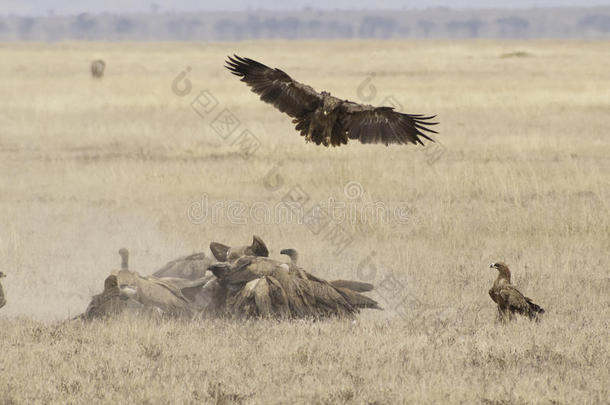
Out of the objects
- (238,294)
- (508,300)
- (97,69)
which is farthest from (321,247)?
(97,69)

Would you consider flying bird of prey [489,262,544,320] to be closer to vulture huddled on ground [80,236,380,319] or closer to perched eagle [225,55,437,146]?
vulture huddled on ground [80,236,380,319]

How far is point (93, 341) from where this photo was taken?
764cm

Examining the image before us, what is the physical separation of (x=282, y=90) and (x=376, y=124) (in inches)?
29.1

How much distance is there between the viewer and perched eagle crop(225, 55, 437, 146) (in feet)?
21.3

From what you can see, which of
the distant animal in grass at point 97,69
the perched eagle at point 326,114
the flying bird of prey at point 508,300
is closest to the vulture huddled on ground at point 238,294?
the flying bird of prey at point 508,300

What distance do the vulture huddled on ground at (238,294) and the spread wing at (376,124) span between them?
6.05ft

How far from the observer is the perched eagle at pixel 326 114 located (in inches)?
255

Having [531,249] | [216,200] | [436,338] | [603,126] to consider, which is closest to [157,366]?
[436,338]

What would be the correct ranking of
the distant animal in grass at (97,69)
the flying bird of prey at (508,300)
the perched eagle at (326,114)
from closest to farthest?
the perched eagle at (326,114) < the flying bird of prey at (508,300) < the distant animal in grass at (97,69)

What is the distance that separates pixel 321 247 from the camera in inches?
457

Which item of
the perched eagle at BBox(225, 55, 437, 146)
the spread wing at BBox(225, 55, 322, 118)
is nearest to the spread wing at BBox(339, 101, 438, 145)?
the perched eagle at BBox(225, 55, 437, 146)

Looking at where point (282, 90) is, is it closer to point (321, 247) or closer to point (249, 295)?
point (249, 295)

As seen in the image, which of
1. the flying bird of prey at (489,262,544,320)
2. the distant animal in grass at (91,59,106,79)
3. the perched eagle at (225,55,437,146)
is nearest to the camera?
the perched eagle at (225,55,437,146)

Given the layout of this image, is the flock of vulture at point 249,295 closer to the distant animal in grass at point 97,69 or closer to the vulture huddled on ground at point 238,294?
the vulture huddled on ground at point 238,294
